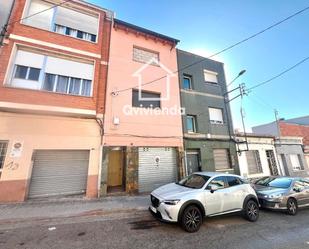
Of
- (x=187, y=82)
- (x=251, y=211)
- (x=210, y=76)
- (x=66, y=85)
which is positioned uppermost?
(x=210, y=76)

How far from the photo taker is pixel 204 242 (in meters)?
4.12

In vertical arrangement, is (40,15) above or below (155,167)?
above

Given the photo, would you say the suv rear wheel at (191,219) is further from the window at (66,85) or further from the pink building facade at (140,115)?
the window at (66,85)

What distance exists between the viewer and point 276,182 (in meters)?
7.84

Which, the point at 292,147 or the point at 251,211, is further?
the point at 292,147

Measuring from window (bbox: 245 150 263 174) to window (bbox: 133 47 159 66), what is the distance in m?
10.6

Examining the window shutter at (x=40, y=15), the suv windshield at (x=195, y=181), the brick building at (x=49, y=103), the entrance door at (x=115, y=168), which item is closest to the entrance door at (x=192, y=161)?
the entrance door at (x=115, y=168)

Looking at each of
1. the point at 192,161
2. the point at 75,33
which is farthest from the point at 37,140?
the point at 192,161

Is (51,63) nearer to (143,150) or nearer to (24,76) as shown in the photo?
(24,76)

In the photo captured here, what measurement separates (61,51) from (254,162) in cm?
1605

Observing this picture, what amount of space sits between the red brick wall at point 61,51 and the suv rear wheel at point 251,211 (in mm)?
7959

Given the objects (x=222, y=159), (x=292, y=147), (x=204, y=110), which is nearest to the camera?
(x=222, y=159)

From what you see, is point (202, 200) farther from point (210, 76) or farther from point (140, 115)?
point (210, 76)

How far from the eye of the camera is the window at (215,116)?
12883mm
